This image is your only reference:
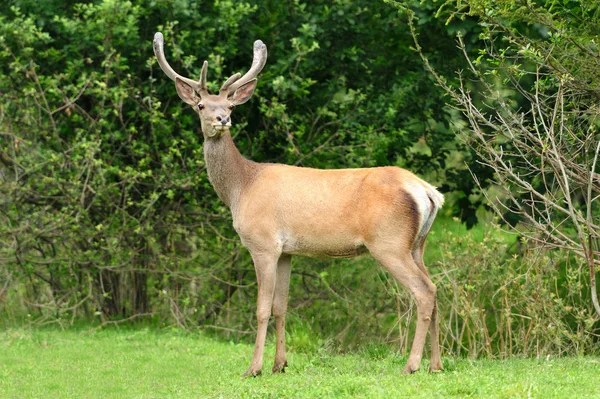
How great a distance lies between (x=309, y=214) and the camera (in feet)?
28.8

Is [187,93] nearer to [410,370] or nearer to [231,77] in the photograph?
[231,77]

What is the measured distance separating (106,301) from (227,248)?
1824 millimetres

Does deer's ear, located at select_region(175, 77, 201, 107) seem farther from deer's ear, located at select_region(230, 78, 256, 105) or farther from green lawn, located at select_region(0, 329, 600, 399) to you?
green lawn, located at select_region(0, 329, 600, 399)

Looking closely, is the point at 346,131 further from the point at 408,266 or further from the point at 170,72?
the point at 408,266

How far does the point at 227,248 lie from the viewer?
13.5 metres

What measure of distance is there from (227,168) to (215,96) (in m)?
0.67

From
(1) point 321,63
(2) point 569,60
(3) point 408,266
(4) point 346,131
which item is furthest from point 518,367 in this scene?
(1) point 321,63

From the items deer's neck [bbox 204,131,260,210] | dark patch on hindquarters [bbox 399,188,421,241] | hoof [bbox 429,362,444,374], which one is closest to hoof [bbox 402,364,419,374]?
hoof [bbox 429,362,444,374]

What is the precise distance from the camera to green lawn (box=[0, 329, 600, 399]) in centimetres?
709

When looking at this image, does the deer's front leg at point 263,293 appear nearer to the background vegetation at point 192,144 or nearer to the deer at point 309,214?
the deer at point 309,214

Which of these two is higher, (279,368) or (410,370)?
(410,370)

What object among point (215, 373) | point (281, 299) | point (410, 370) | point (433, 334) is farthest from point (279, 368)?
point (433, 334)

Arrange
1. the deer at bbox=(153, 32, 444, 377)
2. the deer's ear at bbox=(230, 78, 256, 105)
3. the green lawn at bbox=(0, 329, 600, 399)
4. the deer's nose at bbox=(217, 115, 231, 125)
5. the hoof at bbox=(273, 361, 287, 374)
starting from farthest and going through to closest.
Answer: the deer's ear at bbox=(230, 78, 256, 105), the hoof at bbox=(273, 361, 287, 374), the deer's nose at bbox=(217, 115, 231, 125), the deer at bbox=(153, 32, 444, 377), the green lawn at bbox=(0, 329, 600, 399)

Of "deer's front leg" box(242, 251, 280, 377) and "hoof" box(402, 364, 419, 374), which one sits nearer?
"hoof" box(402, 364, 419, 374)
